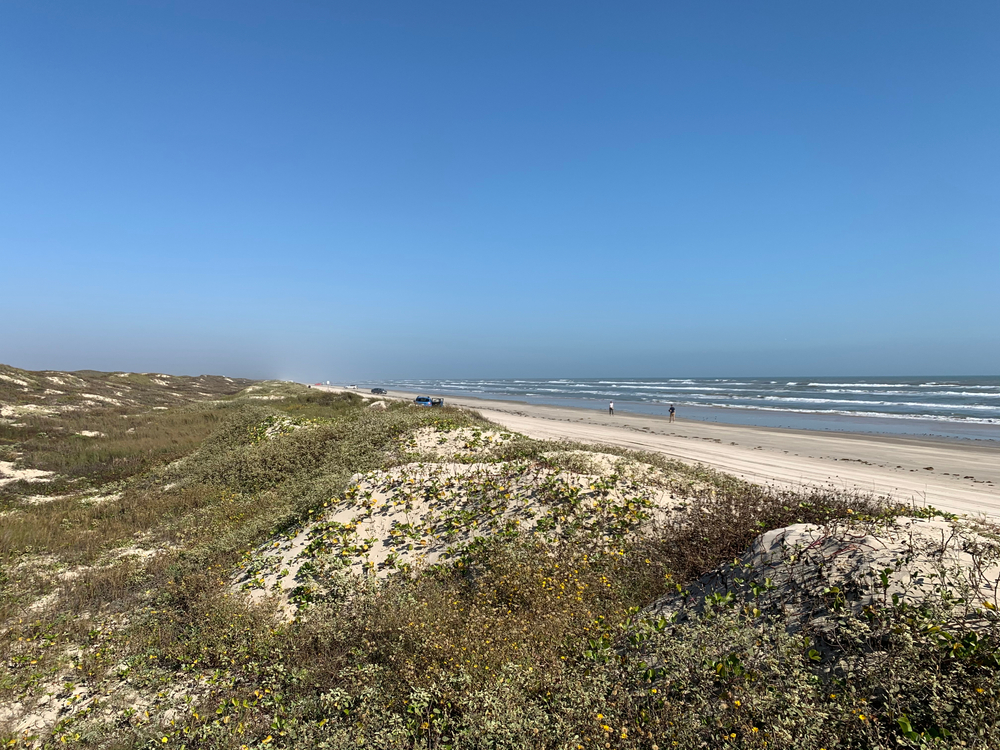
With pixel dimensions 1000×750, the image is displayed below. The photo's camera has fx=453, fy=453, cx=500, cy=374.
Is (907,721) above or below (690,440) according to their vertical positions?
above

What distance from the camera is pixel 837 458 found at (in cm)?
2425

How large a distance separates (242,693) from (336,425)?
1443cm

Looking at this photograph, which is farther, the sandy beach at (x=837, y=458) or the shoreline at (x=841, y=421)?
the shoreline at (x=841, y=421)

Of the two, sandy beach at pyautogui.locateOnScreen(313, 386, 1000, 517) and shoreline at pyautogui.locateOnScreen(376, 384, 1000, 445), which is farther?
shoreline at pyautogui.locateOnScreen(376, 384, 1000, 445)

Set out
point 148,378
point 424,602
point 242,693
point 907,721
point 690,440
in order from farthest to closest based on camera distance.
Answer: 1. point 148,378
2. point 690,440
3. point 424,602
4. point 242,693
5. point 907,721

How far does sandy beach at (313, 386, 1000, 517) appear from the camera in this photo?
16797 mm

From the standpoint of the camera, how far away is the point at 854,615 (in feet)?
15.3

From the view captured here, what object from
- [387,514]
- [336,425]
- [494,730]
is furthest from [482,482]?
[336,425]

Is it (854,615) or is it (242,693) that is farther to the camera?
(242,693)

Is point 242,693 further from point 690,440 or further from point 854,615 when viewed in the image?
point 690,440

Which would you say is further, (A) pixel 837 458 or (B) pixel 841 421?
(B) pixel 841 421

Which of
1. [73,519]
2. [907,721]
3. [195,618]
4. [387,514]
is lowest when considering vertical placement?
[73,519]

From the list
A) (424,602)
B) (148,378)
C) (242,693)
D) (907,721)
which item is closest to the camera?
(907,721)

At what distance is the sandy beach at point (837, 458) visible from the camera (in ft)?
55.1
